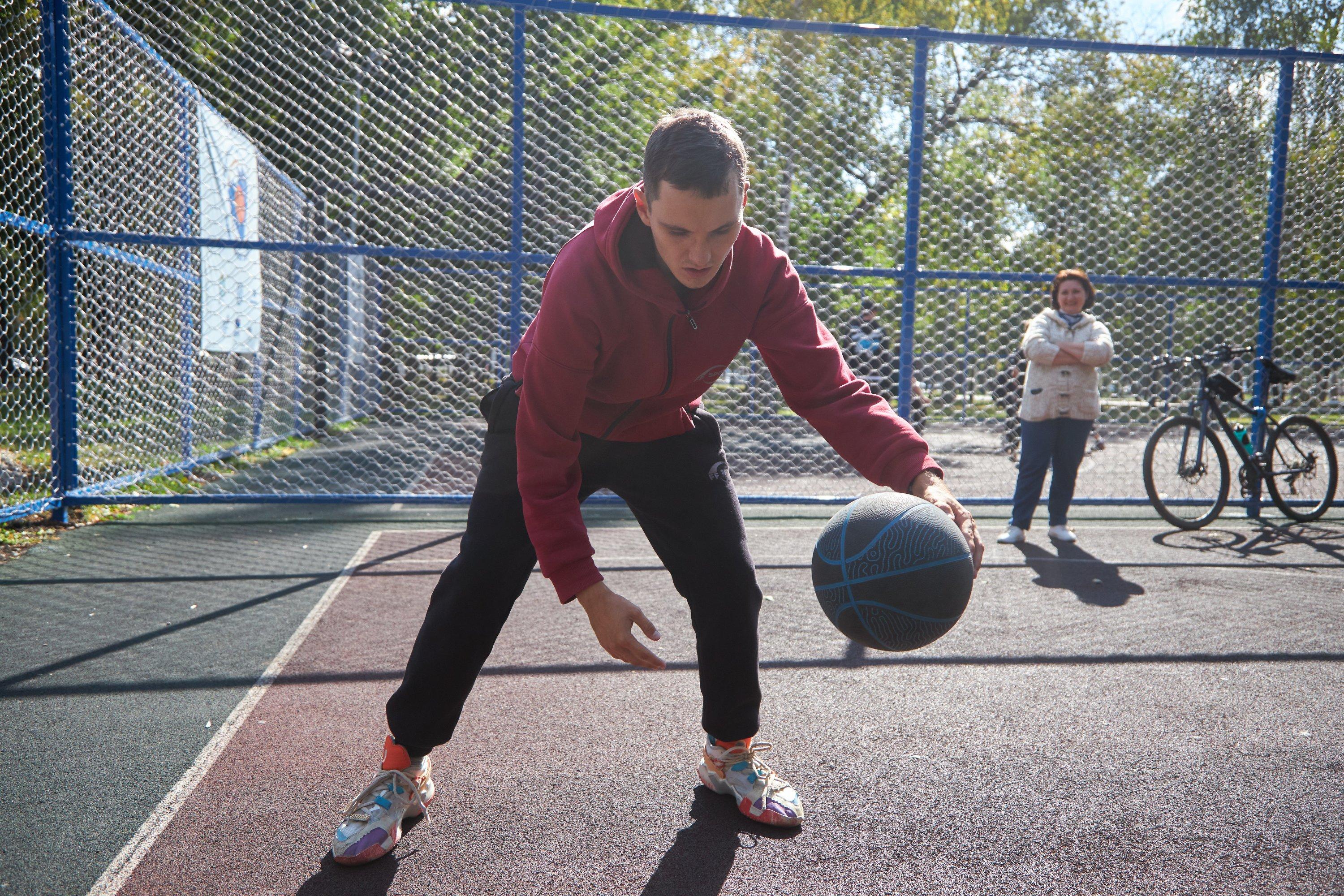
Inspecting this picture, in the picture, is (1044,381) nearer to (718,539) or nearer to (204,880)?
(718,539)

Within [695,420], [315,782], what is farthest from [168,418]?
[695,420]

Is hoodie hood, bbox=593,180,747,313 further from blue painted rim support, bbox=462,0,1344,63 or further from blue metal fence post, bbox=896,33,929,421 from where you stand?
blue painted rim support, bbox=462,0,1344,63

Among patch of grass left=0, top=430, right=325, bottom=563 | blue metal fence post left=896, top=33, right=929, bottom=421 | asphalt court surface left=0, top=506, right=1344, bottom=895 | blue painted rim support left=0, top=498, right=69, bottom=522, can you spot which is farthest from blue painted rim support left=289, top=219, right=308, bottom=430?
blue metal fence post left=896, top=33, right=929, bottom=421

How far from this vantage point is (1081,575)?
211 inches

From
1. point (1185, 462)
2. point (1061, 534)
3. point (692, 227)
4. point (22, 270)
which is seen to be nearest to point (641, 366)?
point (692, 227)

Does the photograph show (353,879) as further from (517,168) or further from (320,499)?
(517,168)

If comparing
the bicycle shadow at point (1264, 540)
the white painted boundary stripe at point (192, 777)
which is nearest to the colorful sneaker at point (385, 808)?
the white painted boundary stripe at point (192, 777)

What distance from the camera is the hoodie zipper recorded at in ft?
7.10

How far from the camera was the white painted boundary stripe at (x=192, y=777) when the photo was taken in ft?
6.92

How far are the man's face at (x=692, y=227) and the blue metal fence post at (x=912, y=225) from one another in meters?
4.15

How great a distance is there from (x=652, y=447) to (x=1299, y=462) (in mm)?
7034

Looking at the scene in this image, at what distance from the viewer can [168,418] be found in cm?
803

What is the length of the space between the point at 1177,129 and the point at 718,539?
1292 cm

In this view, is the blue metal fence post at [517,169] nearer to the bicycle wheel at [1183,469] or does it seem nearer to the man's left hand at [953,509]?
the man's left hand at [953,509]
